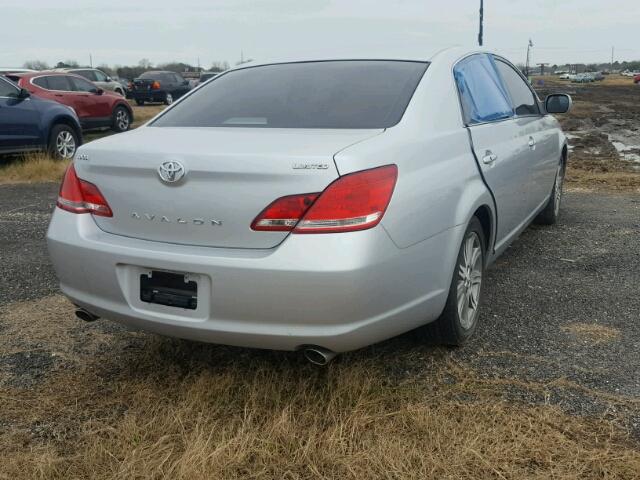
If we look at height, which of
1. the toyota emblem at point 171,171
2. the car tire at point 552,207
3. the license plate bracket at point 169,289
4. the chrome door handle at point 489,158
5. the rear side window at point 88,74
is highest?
the rear side window at point 88,74

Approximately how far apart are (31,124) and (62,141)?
75cm

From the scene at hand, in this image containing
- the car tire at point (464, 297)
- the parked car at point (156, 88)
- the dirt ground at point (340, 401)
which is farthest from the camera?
the parked car at point (156, 88)

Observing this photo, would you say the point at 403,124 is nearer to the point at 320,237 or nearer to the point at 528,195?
the point at 320,237

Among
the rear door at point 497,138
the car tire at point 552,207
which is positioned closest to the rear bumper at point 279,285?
the rear door at point 497,138

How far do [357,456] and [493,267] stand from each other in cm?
271

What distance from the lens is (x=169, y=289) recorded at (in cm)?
261

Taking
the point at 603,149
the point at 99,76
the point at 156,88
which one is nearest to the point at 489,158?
the point at 603,149

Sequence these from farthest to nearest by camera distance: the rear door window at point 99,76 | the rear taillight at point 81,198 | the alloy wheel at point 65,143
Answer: the rear door window at point 99,76 → the alloy wheel at point 65,143 → the rear taillight at point 81,198

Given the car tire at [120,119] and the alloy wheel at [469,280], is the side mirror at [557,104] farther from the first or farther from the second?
the car tire at [120,119]

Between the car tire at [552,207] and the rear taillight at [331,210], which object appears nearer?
the rear taillight at [331,210]

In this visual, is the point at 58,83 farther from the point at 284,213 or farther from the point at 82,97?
the point at 284,213

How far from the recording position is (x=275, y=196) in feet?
7.99

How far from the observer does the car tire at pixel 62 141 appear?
10312 mm

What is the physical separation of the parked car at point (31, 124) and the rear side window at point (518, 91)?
24.6 feet
